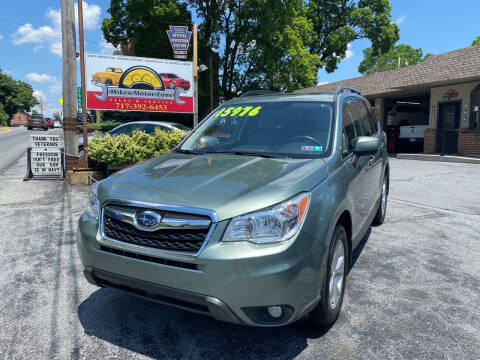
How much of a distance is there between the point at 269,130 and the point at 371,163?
50.7 inches

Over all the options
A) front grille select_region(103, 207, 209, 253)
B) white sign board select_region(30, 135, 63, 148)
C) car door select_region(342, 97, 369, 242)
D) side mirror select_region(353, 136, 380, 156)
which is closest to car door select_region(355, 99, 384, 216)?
car door select_region(342, 97, 369, 242)

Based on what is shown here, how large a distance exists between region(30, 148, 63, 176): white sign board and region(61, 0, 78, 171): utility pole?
661 mm

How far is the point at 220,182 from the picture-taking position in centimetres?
257

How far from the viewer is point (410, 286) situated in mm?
3586

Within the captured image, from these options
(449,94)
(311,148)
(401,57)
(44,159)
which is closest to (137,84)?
(44,159)

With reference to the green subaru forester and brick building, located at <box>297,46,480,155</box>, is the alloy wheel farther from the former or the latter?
brick building, located at <box>297,46,480,155</box>

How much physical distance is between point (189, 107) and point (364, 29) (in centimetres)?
2694

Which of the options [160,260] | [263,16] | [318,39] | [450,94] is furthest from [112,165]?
[318,39]

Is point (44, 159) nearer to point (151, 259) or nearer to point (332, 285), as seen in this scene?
point (151, 259)

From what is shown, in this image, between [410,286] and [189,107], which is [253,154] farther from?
[189,107]

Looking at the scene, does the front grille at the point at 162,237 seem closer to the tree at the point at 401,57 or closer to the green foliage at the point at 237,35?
the green foliage at the point at 237,35

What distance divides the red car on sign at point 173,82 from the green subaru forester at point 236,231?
424 inches

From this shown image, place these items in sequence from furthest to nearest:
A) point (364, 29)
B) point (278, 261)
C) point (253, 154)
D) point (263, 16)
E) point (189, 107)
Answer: point (364, 29) < point (263, 16) < point (189, 107) < point (253, 154) < point (278, 261)

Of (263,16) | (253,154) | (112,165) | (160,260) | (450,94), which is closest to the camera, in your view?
(160,260)
